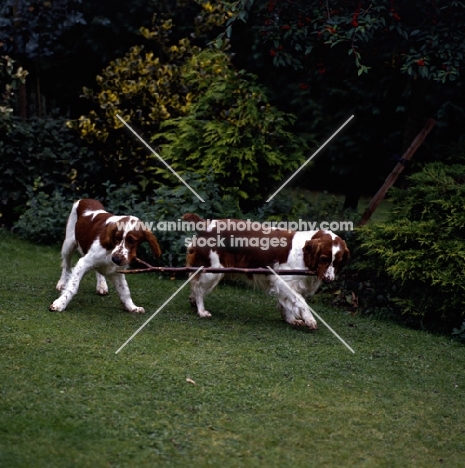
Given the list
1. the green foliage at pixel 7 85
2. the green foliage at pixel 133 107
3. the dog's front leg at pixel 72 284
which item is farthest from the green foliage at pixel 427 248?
the green foliage at pixel 7 85

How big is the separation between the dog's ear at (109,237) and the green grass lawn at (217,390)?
2.15 ft

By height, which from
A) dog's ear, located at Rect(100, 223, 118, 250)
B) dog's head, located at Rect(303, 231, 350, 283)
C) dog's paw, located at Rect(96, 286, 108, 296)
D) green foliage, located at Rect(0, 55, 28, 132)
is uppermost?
green foliage, located at Rect(0, 55, 28, 132)

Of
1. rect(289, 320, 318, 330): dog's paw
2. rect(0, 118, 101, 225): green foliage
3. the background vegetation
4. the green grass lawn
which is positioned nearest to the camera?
the green grass lawn

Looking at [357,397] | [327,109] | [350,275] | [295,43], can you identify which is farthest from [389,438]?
[327,109]

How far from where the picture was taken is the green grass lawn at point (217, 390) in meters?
4.88

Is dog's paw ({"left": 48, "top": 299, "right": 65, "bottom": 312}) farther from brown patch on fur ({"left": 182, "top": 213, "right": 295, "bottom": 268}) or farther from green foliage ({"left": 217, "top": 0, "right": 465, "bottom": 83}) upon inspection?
green foliage ({"left": 217, "top": 0, "right": 465, "bottom": 83})

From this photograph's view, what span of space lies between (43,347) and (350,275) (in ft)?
12.3

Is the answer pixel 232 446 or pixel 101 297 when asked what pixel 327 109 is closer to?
pixel 101 297

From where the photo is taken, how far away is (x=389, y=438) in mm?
5258

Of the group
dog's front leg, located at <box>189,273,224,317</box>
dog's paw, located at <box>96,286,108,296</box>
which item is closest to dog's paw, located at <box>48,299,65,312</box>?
dog's paw, located at <box>96,286,108,296</box>

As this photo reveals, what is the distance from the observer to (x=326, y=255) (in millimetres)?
7270

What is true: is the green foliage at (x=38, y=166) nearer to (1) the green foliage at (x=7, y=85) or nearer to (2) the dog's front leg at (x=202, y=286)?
(1) the green foliage at (x=7, y=85)

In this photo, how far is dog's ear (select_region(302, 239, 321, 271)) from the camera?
7336mm

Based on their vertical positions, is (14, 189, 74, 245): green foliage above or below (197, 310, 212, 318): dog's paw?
above
